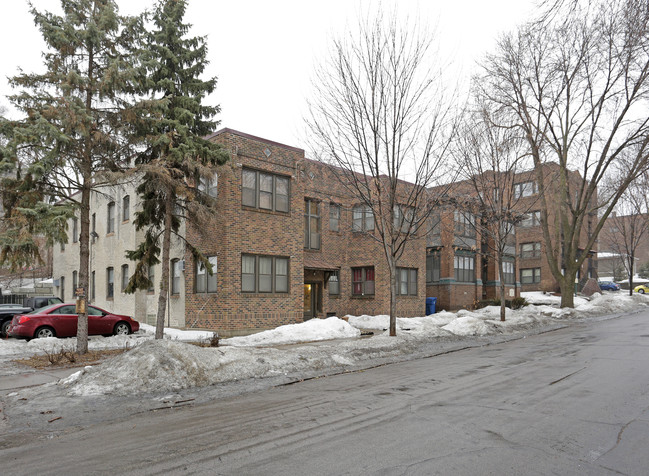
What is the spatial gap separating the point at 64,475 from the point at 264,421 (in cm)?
250

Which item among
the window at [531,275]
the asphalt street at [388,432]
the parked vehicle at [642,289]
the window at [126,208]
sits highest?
the window at [126,208]

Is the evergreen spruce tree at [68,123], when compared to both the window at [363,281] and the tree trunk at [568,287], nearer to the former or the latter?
the window at [363,281]

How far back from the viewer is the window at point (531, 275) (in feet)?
152

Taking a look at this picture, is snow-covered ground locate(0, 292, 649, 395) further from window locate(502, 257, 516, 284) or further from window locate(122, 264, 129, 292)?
window locate(502, 257, 516, 284)

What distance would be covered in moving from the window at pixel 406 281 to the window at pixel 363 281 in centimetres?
171

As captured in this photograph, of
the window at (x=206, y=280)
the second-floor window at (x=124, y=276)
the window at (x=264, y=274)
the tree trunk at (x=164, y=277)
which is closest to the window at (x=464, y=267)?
the window at (x=264, y=274)

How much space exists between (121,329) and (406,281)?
14.8 metres

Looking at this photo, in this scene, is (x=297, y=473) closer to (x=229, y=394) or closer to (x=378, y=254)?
(x=229, y=394)

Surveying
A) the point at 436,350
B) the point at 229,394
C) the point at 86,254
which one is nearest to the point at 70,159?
the point at 86,254

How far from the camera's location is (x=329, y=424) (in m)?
6.18

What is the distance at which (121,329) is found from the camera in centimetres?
1816

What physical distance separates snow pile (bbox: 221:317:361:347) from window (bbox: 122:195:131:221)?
A: 35.6 ft

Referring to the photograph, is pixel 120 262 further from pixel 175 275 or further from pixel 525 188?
pixel 525 188

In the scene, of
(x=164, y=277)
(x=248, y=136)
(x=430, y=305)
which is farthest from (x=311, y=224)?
(x=164, y=277)
